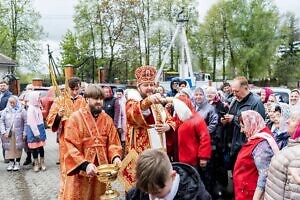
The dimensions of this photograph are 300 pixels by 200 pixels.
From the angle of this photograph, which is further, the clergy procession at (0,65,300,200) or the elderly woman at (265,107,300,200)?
the elderly woman at (265,107,300,200)

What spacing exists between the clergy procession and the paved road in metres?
1.87

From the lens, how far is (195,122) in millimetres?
5621

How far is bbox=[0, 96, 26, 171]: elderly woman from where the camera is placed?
938 cm

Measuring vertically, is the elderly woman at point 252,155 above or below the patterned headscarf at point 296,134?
below

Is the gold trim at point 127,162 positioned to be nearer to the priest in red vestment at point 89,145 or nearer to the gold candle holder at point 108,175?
the priest in red vestment at point 89,145

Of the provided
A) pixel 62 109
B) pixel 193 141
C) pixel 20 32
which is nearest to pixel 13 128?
pixel 62 109

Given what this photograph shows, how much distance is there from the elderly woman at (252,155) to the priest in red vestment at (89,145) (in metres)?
1.20

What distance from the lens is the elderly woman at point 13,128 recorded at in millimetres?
9383

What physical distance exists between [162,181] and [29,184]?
6345 mm

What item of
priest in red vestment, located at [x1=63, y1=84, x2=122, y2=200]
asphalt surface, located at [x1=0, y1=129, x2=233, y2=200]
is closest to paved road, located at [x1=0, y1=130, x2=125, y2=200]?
asphalt surface, located at [x1=0, y1=129, x2=233, y2=200]

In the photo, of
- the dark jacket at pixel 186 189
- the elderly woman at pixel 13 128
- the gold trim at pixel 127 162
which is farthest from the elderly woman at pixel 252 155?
the elderly woman at pixel 13 128

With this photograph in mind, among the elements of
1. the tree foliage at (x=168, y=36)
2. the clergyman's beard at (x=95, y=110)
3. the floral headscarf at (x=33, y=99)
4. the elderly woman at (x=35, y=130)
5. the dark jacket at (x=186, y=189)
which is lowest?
the elderly woman at (x=35, y=130)

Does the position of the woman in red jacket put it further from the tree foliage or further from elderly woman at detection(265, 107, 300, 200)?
the tree foliage

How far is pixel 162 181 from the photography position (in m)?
2.38
